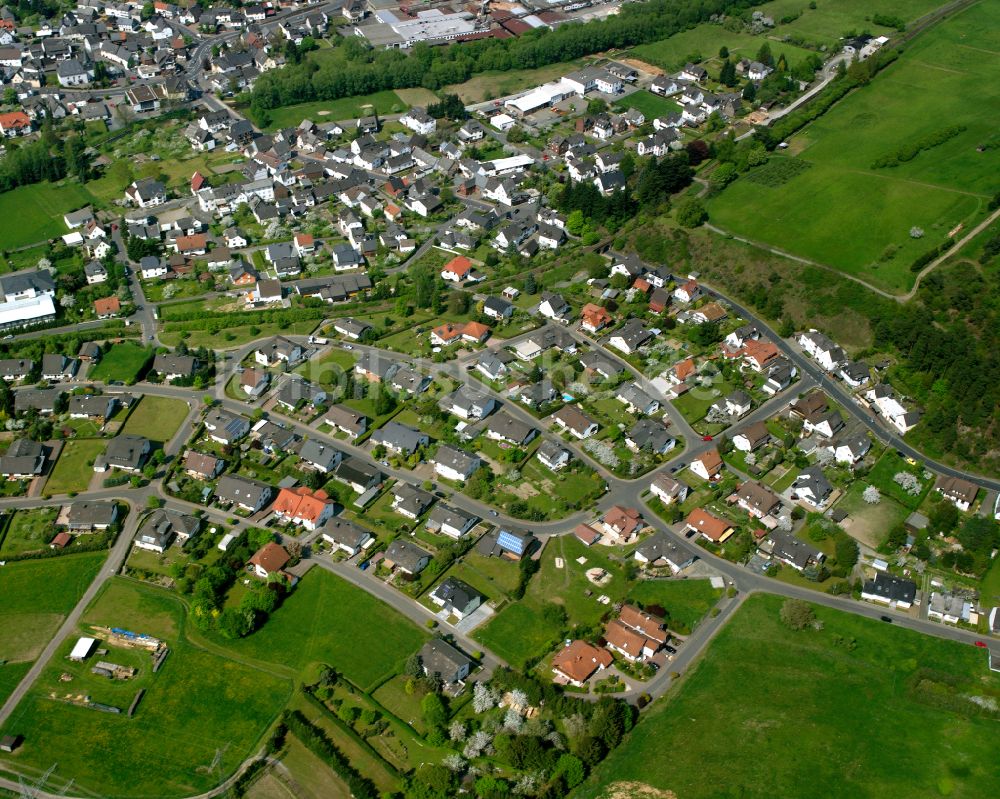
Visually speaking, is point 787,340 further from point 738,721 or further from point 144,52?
point 144,52

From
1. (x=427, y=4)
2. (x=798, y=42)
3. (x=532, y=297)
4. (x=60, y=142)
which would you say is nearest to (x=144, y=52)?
(x=60, y=142)

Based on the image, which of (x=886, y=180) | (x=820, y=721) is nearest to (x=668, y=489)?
(x=820, y=721)

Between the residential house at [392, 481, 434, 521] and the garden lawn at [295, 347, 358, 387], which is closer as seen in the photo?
the residential house at [392, 481, 434, 521]

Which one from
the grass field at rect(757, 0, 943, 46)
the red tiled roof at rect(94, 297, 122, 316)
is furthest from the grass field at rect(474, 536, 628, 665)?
the grass field at rect(757, 0, 943, 46)

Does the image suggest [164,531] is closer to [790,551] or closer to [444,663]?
[444,663]

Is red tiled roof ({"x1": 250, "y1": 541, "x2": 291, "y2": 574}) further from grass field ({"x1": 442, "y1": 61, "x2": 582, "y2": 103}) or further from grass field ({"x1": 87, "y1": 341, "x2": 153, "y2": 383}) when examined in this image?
grass field ({"x1": 442, "y1": 61, "x2": 582, "y2": 103})

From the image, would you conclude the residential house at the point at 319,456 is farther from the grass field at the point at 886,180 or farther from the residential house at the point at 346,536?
the grass field at the point at 886,180

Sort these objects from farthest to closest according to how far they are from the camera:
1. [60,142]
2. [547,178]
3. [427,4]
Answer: [427,4] < [60,142] < [547,178]
